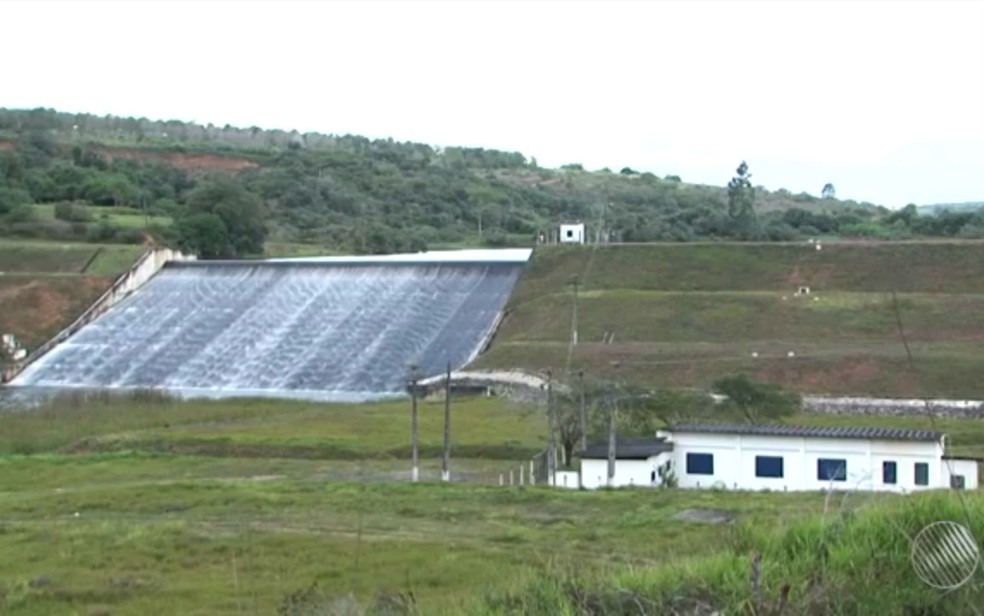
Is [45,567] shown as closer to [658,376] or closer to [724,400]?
[724,400]

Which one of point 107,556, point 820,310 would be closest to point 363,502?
point 107,556

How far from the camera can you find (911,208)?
352ft

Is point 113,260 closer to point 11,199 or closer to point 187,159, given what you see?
point 11,199

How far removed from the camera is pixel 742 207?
312 feet

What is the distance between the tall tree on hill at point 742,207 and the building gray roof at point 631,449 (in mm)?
60403

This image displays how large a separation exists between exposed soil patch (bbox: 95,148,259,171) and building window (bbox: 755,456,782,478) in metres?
99.6

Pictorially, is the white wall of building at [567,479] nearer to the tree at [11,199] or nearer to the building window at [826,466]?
the building window at [826,466]

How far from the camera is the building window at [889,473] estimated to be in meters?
30.2

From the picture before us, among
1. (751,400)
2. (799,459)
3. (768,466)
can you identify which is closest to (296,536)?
(768,466)

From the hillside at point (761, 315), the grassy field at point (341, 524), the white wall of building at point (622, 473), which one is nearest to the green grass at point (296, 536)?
the grassy field at point (341, 524)

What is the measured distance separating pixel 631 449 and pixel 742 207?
6625 centimetres

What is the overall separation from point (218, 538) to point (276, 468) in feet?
42.1

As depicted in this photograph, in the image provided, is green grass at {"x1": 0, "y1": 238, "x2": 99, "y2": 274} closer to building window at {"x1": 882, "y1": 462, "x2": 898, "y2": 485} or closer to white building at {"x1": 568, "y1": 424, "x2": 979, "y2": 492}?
white building at {"x1": 568, "y1": 424, "x2": 979, "y2": 492}

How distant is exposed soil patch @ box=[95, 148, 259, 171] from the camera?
12779cm
